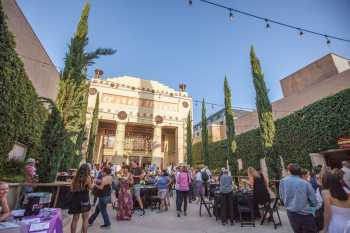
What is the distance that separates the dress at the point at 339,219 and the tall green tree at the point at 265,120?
746 centimetres

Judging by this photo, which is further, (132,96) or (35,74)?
(132,96)

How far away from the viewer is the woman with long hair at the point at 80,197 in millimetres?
3555

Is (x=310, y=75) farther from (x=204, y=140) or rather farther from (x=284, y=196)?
(x=284, y=196)

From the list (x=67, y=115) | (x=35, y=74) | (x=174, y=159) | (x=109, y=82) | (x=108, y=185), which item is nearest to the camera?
(x=108, y=185)

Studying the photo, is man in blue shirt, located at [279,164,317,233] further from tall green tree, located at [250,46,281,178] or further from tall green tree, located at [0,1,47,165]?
tall green tree, located at [0,1,47,165]

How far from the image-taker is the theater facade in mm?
21703

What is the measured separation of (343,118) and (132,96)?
2032 cm

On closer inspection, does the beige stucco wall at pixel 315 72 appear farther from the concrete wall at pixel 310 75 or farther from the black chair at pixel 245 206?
the black chair at pixel 245 206

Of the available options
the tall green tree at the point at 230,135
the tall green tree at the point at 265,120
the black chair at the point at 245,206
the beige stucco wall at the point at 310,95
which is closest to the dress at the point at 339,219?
the black chair at the point at 245,206

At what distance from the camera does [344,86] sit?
8648 mm

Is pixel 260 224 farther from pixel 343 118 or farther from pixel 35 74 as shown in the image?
pixel 35 74

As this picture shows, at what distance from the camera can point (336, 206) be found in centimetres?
234

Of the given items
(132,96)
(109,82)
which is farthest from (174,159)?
(109,82)

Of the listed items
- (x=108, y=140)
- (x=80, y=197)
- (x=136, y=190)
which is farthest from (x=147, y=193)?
(x=108, y=140)
